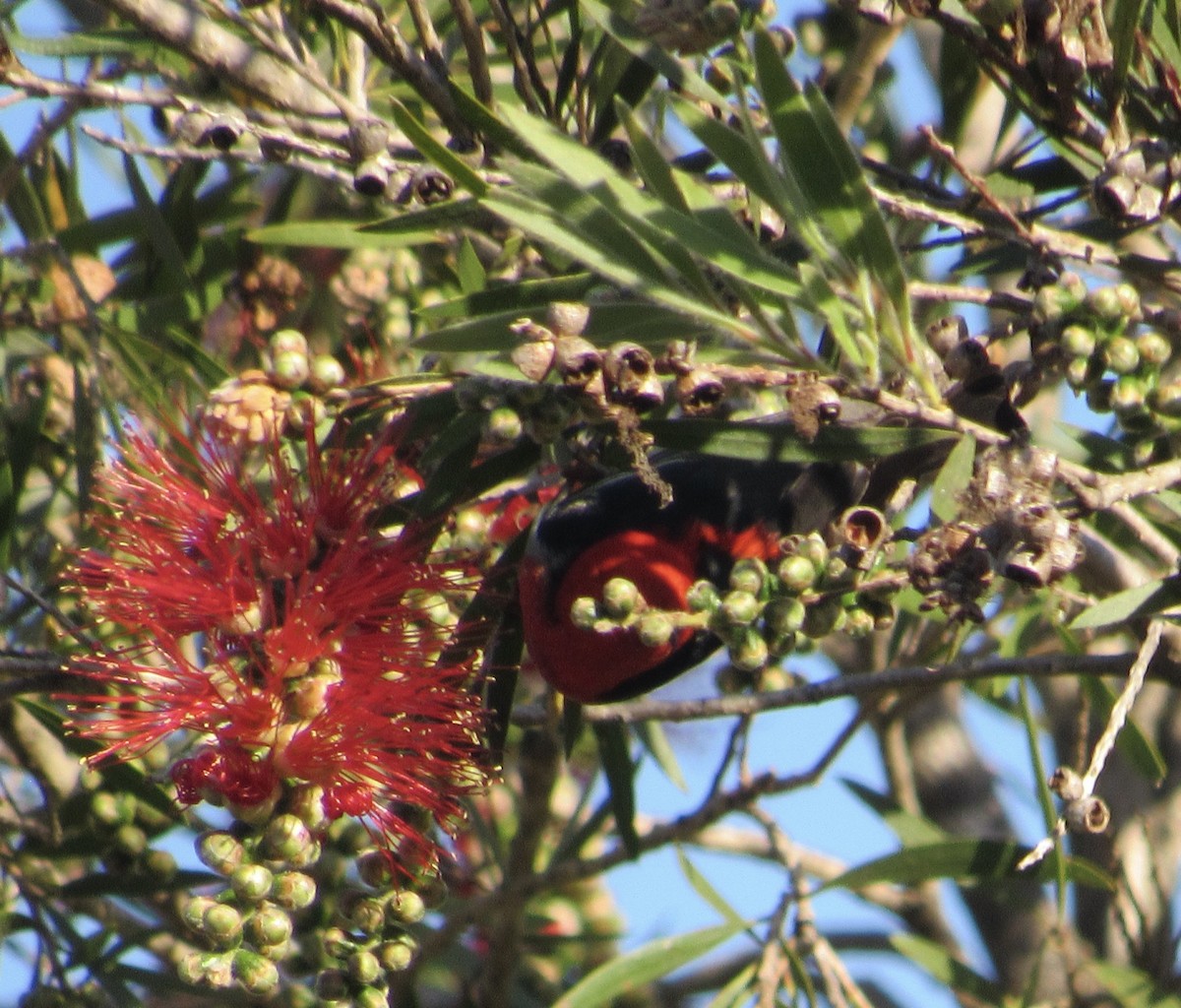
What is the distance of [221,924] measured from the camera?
146cm

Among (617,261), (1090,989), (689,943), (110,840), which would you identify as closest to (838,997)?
(689,943)

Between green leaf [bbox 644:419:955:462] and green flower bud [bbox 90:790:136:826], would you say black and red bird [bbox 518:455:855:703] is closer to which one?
green leaf [bbox 644:419:955:462]

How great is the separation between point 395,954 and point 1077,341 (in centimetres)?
92

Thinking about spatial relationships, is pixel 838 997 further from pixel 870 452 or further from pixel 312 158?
pixel 312 158

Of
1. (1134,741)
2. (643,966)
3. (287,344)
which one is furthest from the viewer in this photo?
(643,966)

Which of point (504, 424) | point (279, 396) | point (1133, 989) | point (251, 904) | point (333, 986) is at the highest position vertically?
point (279, 396)

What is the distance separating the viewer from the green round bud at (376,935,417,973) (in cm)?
163

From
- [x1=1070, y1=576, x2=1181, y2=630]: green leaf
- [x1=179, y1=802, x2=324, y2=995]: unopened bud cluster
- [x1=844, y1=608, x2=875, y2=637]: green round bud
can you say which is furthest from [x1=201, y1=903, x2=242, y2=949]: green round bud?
[x1=1070, y1=576, x2=1181, y2=630]: green leaf

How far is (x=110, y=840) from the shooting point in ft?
7.18

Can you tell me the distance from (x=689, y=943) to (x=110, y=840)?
0.83m

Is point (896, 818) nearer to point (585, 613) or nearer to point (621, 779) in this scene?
point (621, 779)

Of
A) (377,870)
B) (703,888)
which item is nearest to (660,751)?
(703,888)

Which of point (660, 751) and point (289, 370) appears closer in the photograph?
point (289, 370)

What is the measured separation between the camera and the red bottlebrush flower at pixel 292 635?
1656 millimetres
